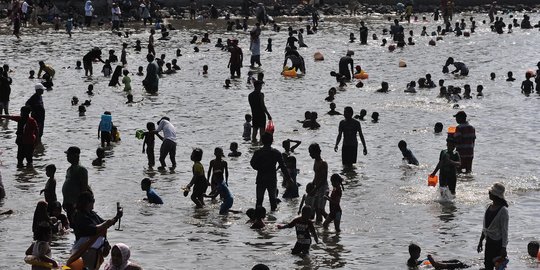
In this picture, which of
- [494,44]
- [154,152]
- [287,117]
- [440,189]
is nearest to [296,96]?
[287,117]

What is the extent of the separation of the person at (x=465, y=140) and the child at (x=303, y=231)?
260 inches

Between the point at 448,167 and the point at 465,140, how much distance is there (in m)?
2.75

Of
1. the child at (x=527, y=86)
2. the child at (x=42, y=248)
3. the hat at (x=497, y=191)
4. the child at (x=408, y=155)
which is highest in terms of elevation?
the hat at (x=497, y=191)

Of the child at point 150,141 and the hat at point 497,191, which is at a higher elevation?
the hat at point 497,191

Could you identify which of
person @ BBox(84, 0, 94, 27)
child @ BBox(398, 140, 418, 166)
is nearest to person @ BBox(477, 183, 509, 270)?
child @ BBox(398, 140, 418, 166)

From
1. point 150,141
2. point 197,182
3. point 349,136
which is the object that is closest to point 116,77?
point 150,141

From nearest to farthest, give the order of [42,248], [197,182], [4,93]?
1. [42,248]
2. [197,182]
3. [4,93]

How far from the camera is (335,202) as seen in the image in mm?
18656

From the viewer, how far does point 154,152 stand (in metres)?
25.8

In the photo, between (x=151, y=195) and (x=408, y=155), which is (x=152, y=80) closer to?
(x=408, y=155)

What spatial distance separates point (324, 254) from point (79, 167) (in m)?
4.13

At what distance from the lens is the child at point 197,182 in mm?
20375

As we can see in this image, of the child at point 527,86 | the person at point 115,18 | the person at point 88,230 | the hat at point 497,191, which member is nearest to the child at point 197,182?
the person at point 88,230

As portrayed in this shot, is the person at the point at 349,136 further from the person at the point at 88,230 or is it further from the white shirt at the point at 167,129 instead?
the person at the point at 88,230
